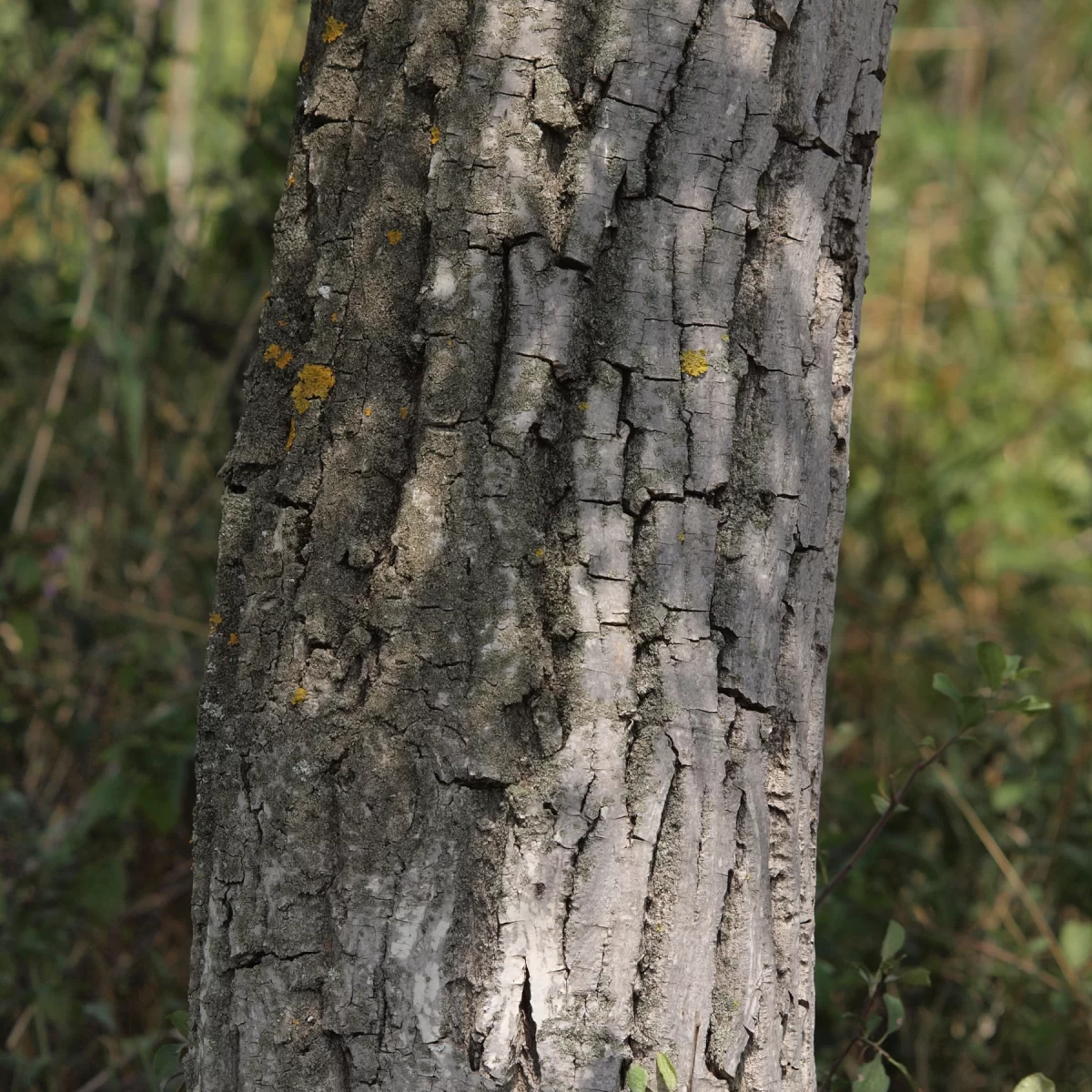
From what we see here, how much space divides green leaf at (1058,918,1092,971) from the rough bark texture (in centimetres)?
102

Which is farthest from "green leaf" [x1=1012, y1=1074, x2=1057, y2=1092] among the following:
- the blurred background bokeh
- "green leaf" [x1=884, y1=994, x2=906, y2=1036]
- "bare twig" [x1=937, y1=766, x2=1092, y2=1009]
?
"bare twig" [x1=937, y1=766, x2=1092, y2=1009]

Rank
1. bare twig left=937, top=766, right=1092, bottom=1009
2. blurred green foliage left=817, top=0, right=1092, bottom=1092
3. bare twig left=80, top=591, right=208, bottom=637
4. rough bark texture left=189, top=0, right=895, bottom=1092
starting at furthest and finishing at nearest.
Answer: bare twig left=80, top=591, right=208, bottom=637
blurred green foliage left=817, top=0, right=1092, bottom=1092
bare twig left=937, top=766, right=1092, bottom=1009
rough bark texture left=189, top=0, right=895, bottom=1092

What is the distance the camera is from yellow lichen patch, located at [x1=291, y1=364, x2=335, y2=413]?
114 centimetres

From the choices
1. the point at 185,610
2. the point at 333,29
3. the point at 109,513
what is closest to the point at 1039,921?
the point at 333,29

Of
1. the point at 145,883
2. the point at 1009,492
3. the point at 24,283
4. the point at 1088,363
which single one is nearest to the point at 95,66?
the point at 24,283

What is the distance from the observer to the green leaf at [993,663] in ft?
4.92

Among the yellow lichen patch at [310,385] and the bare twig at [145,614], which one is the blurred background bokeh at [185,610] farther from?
the yellow lichen patch at [310,385]

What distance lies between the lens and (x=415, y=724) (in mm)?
1098

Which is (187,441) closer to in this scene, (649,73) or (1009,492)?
(649,73)

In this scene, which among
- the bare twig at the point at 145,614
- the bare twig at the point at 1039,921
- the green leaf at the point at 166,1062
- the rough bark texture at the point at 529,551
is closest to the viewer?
the rough bark texture at the point at 529,551

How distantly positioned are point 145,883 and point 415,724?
1.53m

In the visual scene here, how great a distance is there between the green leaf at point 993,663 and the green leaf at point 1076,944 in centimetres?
68

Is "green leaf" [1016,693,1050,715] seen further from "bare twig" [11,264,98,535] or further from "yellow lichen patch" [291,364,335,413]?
"bare twig" [11,264,98,535]

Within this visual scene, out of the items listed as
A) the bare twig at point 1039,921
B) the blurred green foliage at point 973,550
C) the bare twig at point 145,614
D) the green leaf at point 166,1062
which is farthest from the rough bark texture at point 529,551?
the bare twig at point 145,614
